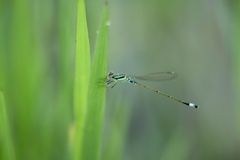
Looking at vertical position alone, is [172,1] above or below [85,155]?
above

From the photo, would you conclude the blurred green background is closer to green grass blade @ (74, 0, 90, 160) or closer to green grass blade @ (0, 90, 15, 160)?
green grass blade @ (0, 90, 15, 160)

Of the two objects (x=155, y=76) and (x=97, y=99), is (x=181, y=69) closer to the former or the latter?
(x=155, y=76)

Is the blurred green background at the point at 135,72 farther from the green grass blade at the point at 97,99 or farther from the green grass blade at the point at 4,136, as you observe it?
the green grass blade at the point at 97,99

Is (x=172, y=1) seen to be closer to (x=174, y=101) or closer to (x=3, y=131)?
(x=174, y=101)

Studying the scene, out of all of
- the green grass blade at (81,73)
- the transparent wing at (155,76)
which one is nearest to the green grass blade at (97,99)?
the green grass blade at (81,73)

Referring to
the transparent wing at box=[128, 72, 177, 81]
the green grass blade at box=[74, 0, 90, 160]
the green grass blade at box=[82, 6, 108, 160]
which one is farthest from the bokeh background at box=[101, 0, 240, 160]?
the green grass blade at box=[82, 6, 108, 160]

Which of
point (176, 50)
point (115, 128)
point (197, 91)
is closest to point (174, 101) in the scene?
point (197, 91)
